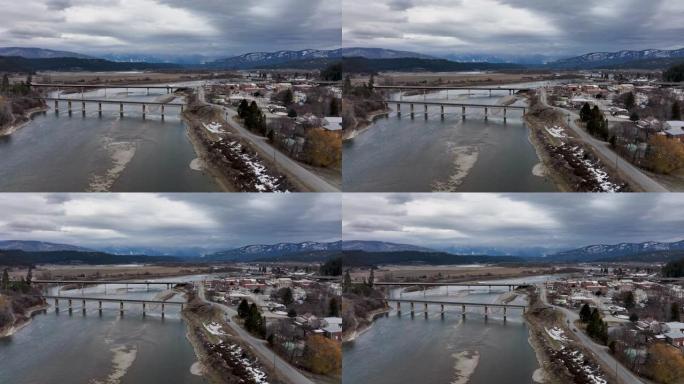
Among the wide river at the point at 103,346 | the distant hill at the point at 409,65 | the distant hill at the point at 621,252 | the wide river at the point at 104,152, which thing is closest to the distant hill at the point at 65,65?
the wide river at the point at 104,152

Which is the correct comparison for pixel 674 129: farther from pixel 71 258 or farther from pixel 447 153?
pixel 71 258

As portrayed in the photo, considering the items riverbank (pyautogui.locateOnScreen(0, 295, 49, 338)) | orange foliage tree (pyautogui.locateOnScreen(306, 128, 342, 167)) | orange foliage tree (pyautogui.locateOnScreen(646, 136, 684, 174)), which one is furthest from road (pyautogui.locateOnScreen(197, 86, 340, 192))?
orange foliage tree (pyautogui.locateOnScreen(646, 136, 684, 174))

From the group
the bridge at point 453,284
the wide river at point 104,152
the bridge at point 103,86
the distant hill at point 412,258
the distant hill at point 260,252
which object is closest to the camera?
the wide river at point 104,152

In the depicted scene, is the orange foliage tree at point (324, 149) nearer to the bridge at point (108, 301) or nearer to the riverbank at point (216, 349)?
the riverbank at point (216, 349)

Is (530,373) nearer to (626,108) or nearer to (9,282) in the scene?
(626,108)

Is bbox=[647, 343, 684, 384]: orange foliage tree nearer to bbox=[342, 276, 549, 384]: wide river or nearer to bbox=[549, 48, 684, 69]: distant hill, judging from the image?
bbox=[342, 276, 549, 384]: wide river

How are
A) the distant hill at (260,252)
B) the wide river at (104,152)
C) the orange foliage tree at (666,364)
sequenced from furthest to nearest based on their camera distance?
the distant hill at (260,252) < the wide river at (104,152) < the orange foliage tree at (666,364)
